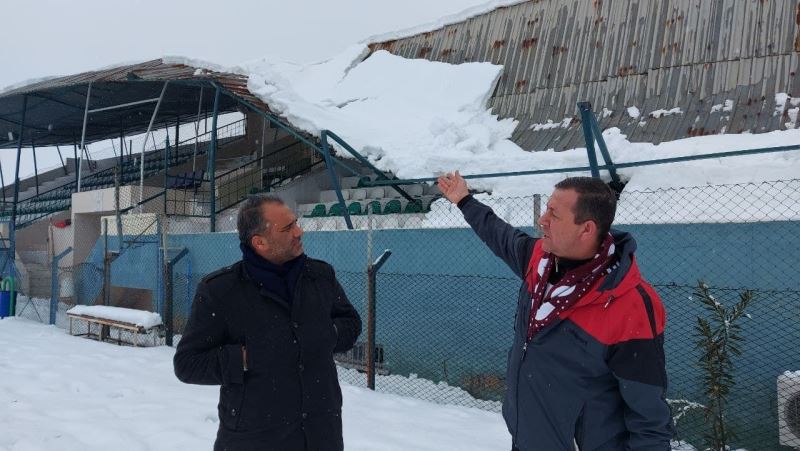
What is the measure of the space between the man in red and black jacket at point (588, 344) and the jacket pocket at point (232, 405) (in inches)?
40.2

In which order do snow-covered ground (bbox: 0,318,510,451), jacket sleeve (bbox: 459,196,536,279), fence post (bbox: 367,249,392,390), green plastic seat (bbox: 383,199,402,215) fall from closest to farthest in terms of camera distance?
jacket sleeve (bbox: 459,196,536,279)
snow-covered ground (bbox: 0,318,510,451)
fence post (bbox: 367,249,392,390)
green plastic seat (bbox: 383,199,402,215)

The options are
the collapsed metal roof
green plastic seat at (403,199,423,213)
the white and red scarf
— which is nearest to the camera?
the white and red scarf

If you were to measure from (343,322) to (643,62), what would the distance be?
8667 millimetres

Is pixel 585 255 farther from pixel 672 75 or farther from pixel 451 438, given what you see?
pixel 672 75

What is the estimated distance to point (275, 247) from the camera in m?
2.34

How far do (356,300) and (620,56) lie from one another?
6034 mm

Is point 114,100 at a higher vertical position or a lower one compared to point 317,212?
higher

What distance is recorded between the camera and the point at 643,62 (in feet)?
31.4

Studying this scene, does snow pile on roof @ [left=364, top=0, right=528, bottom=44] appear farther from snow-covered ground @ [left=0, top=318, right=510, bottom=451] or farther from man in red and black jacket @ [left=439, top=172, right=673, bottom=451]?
man in red and black jacket @ [left=439, top=172, right=673, bottom=451]

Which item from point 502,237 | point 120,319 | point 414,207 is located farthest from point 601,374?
point 120,319

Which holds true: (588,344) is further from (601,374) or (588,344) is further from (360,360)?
(360,360)

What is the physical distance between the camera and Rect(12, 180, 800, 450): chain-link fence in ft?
15.8

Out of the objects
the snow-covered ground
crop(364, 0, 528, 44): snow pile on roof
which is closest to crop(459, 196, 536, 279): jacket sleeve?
the snow-covered ground

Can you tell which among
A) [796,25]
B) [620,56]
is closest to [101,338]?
[620,56]
